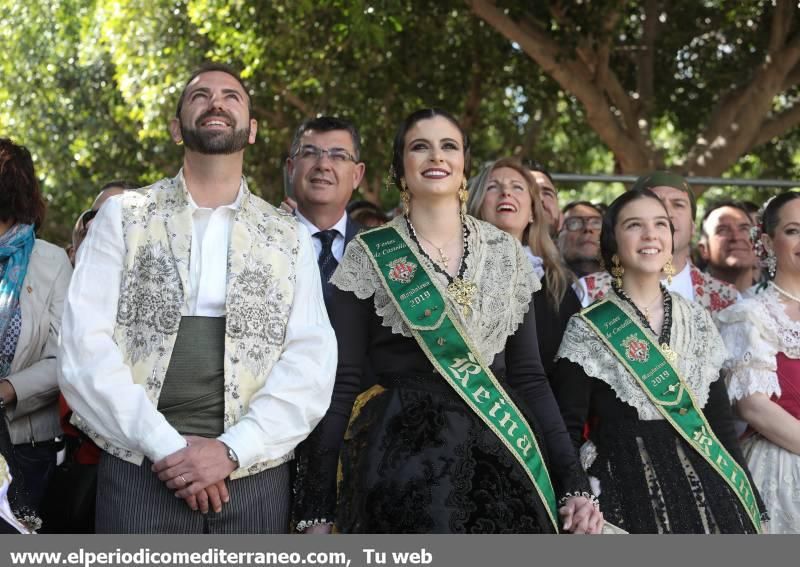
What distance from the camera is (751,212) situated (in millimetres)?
6527

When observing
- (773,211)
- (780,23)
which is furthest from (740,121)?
(773,211)

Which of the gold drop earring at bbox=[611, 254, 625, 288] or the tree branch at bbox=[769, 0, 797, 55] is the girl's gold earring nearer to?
the gold drop earring at bbox=[611, 254, 625, 288]

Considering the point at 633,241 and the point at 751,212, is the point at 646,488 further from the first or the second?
the point at 751,212

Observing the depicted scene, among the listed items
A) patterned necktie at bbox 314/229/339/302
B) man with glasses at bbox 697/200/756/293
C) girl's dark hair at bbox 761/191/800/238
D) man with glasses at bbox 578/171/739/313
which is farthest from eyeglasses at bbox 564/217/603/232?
patterned necktie at bbox 314/229/339/302

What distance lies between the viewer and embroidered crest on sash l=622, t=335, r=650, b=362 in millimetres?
3967

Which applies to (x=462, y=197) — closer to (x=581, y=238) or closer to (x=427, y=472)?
(x=427, y=472)

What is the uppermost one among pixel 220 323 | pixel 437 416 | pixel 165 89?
pixel 165 89

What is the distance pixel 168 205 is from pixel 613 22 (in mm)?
6635

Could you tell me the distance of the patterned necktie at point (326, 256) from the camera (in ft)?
14.3

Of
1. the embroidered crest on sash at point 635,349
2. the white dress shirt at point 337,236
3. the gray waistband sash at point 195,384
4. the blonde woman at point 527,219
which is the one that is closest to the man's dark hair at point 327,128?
the white dress shirt at point 337,236

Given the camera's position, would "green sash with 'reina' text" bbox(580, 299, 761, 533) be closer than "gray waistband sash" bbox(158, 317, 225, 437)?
No

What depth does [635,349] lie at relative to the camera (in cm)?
399

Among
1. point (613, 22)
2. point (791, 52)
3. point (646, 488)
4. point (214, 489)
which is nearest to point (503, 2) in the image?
point (613, 22)

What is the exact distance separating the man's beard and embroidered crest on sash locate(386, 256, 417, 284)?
629 millimetres
